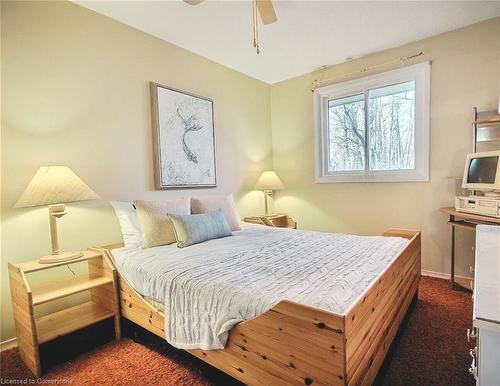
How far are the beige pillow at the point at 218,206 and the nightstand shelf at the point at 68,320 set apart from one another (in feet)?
3.56

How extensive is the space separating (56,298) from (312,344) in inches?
61.5

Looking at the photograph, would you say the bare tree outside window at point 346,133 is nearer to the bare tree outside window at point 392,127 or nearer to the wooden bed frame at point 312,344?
the bare tree outside window at point 392,127

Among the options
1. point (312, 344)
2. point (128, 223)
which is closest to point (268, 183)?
point (128, 223)

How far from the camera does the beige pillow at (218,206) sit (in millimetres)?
2582

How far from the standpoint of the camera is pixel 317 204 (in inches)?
149

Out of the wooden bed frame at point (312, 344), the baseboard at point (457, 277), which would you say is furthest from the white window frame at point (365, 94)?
the wooden bed frame at point (312, 344)

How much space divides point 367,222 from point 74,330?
10.3 feet

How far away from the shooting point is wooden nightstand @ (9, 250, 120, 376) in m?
1.59

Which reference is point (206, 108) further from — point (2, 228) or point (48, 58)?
point (2, 228)

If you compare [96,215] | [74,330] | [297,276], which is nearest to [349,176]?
[297,276]

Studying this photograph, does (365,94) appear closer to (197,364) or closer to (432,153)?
(432,153)

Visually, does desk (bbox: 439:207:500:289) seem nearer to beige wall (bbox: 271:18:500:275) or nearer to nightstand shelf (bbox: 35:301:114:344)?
beige wall (bbox: 271:18:500:275)

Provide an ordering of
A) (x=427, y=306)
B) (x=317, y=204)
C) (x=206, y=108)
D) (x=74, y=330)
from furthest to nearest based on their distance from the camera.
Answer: (x=317, y=204), (x=206, y=108), (x=427, y=306), (x=74, y=330)

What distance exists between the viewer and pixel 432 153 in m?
2.91
